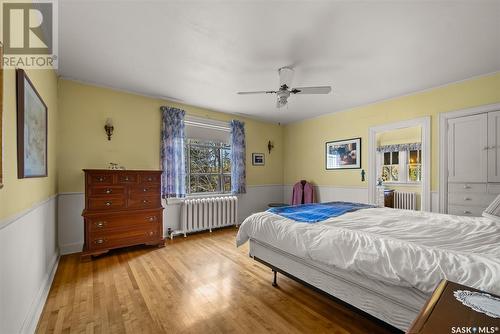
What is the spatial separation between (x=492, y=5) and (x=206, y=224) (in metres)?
4.64

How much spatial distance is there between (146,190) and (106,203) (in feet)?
1.86

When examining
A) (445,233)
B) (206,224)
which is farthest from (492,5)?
(206,224)

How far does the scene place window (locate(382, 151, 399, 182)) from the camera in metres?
6.18

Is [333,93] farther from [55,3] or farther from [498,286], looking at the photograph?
[55,3]

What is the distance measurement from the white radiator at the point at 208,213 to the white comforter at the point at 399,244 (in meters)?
1.98

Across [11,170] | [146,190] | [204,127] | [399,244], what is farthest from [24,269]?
[204,127]

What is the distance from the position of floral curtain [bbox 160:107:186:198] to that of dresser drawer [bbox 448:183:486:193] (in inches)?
173

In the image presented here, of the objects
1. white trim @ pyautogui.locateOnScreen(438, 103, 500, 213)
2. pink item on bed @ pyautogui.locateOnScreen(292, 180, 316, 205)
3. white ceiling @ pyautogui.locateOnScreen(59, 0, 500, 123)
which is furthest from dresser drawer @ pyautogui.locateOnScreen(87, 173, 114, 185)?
white trim @ pyautogui.locateOnScreen(438, 103, 500, 213)

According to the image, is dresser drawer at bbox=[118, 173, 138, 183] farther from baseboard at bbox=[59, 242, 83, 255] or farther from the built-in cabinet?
the built-in cabinet

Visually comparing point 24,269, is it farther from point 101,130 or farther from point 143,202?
point 101,130

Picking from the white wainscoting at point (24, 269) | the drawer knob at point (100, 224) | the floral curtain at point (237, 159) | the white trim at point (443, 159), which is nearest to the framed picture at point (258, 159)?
the floral curtain at point (237, 159)

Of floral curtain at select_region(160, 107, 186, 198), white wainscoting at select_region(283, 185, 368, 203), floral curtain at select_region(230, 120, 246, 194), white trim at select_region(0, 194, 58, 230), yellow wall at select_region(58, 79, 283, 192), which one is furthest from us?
floral curtain at select_region(230, 120, 246, 194)

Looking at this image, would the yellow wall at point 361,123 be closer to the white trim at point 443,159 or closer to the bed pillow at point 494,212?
the white trim at point 443,159

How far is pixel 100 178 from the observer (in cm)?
318
